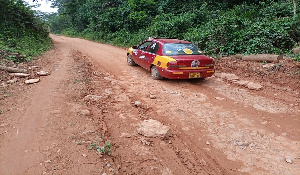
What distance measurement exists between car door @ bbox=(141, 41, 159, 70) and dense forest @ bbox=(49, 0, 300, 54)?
4276 millimetres

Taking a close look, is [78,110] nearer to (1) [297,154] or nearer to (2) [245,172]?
(2) [245,172]

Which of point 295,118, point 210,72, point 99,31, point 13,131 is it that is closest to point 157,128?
point 13,131

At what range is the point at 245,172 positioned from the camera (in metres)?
2.79

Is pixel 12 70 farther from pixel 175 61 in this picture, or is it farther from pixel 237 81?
pixel 237 81

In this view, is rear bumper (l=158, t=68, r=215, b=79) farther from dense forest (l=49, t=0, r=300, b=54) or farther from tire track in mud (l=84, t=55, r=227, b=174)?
dense forest (l=49, t=0, r=300, b=54)

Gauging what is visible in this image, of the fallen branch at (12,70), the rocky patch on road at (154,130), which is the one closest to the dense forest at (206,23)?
the rocky patch on road at (154,130)

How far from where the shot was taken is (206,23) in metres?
13.2

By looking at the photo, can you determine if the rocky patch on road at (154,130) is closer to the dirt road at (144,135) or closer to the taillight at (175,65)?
the dirt road at (144,135)

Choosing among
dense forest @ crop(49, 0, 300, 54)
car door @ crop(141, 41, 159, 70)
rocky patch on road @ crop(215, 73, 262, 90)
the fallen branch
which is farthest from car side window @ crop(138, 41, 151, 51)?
the fallen branch

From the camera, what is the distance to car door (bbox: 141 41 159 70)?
23.1 ft

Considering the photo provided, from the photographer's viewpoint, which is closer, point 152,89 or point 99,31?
point 152,89

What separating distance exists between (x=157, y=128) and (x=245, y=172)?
152 centimetres

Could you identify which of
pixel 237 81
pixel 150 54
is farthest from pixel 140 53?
pixel 237 81

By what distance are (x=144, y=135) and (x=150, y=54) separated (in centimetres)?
412
